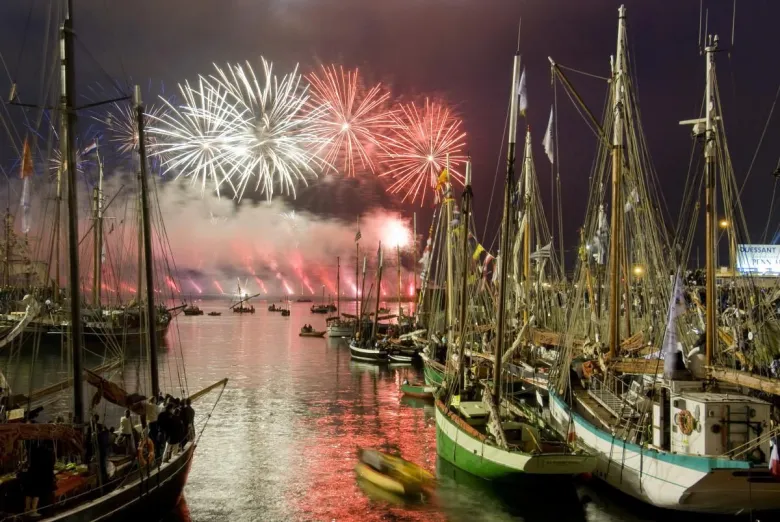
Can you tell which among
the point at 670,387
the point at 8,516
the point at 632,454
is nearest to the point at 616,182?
the point at 670,387

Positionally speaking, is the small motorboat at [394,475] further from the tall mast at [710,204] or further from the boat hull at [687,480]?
the tall mast at [710,204]

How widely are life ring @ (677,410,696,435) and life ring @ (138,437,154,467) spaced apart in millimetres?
15183

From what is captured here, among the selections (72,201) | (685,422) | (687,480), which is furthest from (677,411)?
(72,201)

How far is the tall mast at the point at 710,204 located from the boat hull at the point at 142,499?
18126 millimetres

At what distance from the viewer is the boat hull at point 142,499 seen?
14.9 metres

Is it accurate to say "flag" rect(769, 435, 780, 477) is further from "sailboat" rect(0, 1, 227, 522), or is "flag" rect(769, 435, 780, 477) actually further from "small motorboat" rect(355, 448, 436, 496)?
"sailboat" rect(0, 1, 227, 522)

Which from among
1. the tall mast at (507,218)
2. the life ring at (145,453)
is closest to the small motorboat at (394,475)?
the tall mast at (507,218)

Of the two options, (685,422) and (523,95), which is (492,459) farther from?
(523,95)

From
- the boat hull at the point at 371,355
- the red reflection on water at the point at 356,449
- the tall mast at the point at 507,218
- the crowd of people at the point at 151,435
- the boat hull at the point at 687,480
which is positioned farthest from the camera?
the boat hull at the point at 371,355

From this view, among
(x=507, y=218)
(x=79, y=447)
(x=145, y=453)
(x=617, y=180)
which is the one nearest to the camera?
(x=79, y=447)

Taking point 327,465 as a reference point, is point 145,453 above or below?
above

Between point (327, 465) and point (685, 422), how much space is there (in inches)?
575

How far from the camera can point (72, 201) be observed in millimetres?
17734

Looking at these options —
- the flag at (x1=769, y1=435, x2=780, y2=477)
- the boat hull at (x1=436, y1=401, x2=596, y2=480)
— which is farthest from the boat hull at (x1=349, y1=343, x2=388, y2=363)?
the flag at (x1=769, y1=435, x2=780, y2=477)
